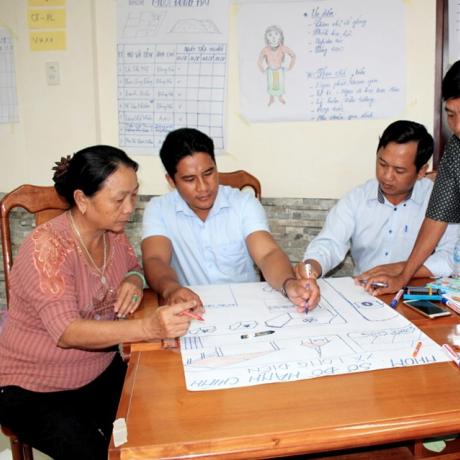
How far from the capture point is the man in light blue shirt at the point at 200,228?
1672mm

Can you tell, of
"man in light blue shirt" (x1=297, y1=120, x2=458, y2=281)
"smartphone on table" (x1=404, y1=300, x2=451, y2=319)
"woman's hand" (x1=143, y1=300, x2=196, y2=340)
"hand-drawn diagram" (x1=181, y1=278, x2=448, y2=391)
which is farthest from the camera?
"man in light blue shirt" (x1=297, y1=120, x2=458, y2=281)

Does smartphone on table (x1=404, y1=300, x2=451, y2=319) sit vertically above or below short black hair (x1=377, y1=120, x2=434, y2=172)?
below

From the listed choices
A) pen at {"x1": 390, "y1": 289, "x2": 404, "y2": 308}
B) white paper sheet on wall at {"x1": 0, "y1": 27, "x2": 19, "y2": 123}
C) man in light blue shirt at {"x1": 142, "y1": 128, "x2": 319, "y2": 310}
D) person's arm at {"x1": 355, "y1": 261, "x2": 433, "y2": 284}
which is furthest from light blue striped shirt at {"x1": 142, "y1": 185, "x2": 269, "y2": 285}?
white paper sheet on wall at {"x1": 0, "y1": 27, "x2": 19, "y2": 123}

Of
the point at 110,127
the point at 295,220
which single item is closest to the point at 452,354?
the point at 295,220

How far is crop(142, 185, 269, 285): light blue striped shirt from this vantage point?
1831 millimetres

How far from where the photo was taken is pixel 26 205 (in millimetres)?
1895

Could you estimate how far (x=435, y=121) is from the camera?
2.38 metres

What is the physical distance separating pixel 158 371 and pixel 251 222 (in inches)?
34.8

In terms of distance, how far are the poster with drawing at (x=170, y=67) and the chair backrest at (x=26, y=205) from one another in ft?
2.52

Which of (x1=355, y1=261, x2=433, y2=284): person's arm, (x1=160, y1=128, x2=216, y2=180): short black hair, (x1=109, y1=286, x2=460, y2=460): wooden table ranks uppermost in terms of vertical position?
(x1=160, y1=128, x2=216, y2=180): short black hair

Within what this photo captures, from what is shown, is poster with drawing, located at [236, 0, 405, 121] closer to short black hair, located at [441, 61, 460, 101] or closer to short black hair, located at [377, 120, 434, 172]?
short black hair, located at [377, 120, 434, 172]

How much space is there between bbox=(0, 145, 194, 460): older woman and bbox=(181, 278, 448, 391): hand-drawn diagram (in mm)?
119

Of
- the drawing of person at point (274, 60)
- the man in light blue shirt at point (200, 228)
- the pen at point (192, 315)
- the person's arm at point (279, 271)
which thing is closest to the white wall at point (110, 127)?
the drawing of person at point (274, 60)

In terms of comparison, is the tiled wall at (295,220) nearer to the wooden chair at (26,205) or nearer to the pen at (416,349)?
the wooden chair at (26,205)
